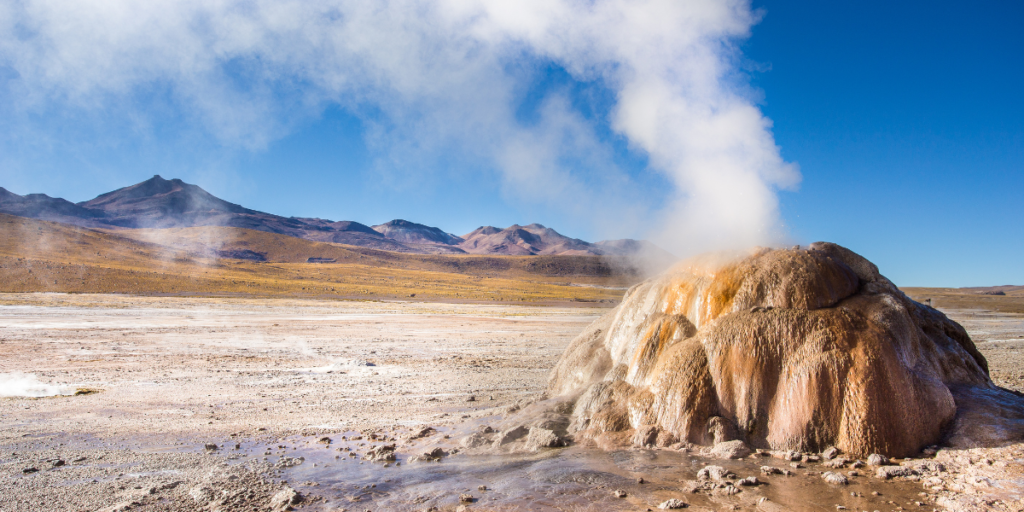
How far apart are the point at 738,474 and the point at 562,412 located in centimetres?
328

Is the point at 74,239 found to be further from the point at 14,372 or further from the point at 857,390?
the point at 857,390

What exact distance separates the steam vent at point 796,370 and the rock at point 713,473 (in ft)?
3.16

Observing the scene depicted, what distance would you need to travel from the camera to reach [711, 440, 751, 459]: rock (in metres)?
7.24

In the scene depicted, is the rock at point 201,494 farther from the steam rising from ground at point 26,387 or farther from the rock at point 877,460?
the steam rising from ground at point 26,387

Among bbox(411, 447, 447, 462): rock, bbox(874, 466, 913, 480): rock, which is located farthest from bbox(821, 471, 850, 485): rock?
bbox(411, 447, 447, 462): rock

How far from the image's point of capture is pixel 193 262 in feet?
366

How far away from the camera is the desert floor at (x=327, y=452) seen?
244 inches

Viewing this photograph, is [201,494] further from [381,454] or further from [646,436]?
[646,436]

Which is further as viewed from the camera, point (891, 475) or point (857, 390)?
point (857, 390)

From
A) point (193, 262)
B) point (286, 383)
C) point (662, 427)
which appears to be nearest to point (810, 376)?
point (662, 427)

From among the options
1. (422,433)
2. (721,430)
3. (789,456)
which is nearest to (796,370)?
(789,456)

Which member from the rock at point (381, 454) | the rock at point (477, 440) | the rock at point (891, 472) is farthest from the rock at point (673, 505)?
the rock at point (381, 454)

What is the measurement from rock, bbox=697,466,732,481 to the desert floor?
0.48 ft

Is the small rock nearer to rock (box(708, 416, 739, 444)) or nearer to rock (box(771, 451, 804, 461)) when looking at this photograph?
rock (box(708, 416, 739, 444))
